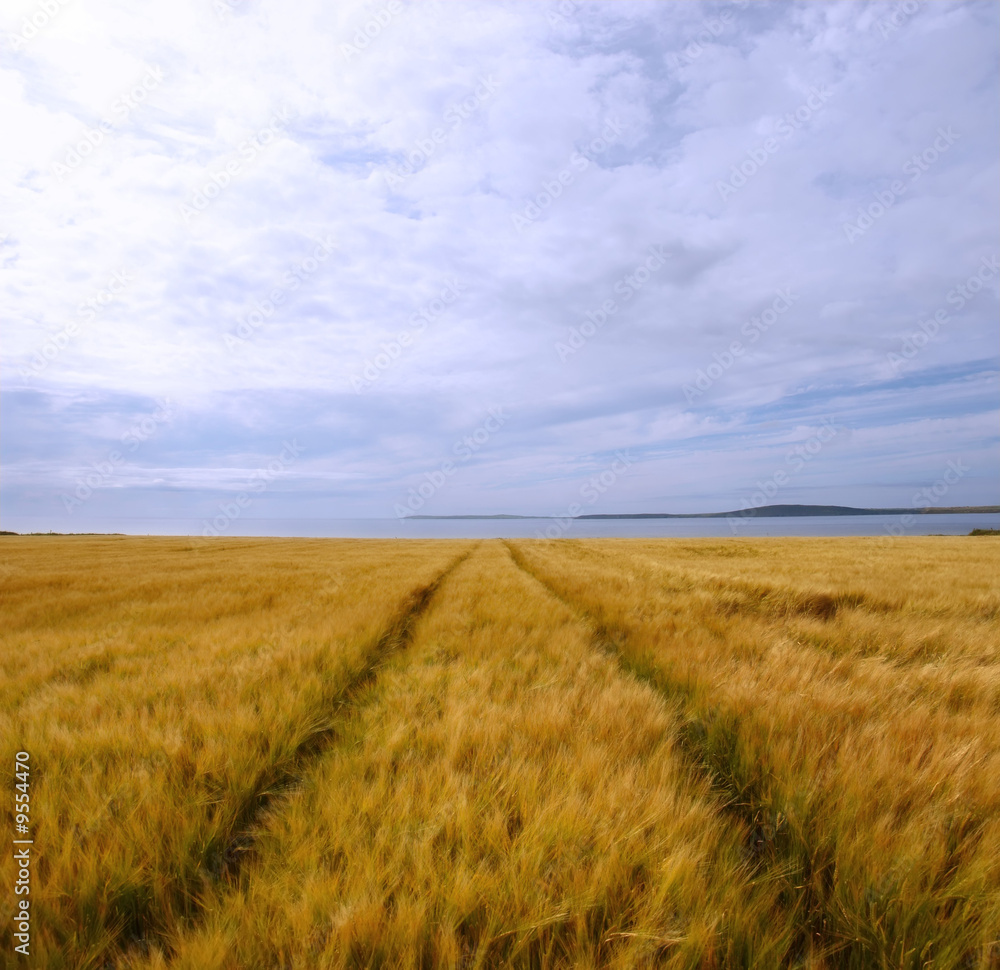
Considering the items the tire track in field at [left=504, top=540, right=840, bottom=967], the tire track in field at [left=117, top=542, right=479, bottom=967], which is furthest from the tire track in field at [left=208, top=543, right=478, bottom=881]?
the tire track in field at [left=504, top=540, right=840, bottom=967]

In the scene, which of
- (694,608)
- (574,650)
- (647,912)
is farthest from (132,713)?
(694,608)

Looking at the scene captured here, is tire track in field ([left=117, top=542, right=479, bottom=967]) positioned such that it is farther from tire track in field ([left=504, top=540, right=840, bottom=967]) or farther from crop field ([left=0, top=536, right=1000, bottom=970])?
tire track in field ([left=504, top=540, right=840, bottom=967])

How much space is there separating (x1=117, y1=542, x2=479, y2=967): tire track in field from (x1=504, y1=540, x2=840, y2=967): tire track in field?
203 centimetres

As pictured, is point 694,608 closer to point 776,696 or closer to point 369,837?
point 776,696

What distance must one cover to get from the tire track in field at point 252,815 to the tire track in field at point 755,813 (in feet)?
6.66

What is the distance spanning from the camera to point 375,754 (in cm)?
254

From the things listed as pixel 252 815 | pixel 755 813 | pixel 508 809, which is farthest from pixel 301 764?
pixel 755 813

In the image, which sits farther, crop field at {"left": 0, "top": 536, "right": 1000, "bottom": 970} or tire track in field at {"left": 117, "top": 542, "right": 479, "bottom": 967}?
tire track in field at {"left": 117, "top": 542, "right": 479, "bottom": 967}

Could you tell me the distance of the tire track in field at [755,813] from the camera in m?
1.46

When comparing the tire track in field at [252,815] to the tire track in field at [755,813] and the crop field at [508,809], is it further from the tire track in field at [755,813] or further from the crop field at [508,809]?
the tire track in field at [755,813]

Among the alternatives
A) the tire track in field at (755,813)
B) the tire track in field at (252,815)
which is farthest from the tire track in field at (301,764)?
the tire track in field at (755,813)

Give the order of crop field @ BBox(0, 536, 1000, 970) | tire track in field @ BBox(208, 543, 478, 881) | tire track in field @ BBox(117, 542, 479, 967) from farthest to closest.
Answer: tire track in field @ BBox(208, 543, 478, 881) → tire track in field @ BBox(117, 542, 479, 967) → crop field @ BBox(0, 536, 1000, 970)

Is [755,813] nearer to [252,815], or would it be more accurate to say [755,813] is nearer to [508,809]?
[508,809]

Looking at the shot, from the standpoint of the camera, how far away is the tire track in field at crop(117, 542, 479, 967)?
1.50 meters
